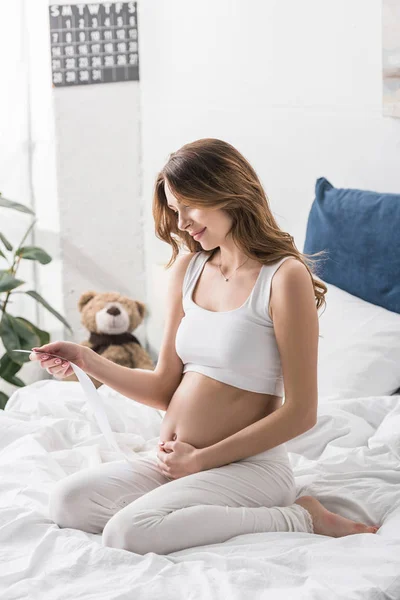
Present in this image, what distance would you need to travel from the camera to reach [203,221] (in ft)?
5.48

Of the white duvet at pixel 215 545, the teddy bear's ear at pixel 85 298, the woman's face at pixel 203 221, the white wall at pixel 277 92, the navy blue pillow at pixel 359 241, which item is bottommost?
the teddy bear's ear at pixel 85 298

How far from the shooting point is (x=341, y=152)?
2590 millimetres

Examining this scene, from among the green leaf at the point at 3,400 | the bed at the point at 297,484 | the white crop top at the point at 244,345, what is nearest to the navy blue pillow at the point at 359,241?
the bed at the point at 297,484

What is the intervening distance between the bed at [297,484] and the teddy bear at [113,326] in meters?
0.97

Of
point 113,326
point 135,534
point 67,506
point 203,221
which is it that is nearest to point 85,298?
point 113,326

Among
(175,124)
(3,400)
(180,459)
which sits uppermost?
(175,124)

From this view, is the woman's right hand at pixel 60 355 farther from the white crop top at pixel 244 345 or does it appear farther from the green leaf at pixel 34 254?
the green leaf at pixel 34 254

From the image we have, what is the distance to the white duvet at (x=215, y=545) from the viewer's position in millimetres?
1284

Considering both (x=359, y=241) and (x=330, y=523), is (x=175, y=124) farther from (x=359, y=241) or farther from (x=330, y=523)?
(x=330, y=523)

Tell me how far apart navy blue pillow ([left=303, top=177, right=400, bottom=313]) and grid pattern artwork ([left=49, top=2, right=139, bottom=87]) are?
1.45 m

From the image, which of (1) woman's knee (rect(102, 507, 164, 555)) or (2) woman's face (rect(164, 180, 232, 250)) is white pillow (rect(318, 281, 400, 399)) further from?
(1) woman's knee (rect(102, 507, 164, 555))

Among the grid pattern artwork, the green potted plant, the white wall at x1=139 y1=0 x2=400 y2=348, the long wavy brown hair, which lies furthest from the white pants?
the grid pattern artwork

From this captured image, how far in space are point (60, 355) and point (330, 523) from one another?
0.60 meters

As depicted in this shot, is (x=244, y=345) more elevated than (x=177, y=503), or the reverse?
(x=244, y=345)
